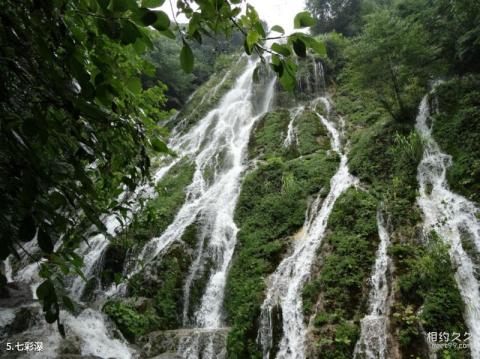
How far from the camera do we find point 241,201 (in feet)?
39.9

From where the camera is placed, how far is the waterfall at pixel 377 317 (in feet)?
18.8

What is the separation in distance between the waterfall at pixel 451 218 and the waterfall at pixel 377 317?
122cm

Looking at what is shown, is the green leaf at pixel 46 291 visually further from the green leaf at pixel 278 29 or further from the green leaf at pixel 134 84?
the green leaf at pixel 278 29

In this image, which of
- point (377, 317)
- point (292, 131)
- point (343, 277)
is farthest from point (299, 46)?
point (292, 131)

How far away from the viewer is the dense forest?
46.7 inches

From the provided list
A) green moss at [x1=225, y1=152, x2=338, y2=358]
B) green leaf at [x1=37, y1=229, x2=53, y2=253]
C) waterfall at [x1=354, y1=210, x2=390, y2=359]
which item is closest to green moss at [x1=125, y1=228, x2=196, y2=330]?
green moss at [x1=225, y1=152, x2=338, y2=358]

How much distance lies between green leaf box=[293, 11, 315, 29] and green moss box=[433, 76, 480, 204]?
26.8 ft

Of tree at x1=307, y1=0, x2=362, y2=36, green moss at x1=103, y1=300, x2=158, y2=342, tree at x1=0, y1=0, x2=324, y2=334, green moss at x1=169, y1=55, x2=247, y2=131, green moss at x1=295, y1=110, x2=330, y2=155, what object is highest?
tree at x1=307, y1=0, x2=362, y2=36

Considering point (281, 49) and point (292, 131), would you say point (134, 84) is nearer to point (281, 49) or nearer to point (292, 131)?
point (281, 49)

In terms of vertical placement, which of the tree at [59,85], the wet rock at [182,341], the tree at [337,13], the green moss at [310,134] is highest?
the tree at [337,13]

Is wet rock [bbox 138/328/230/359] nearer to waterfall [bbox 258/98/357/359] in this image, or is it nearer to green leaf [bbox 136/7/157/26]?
waterfall [bbox 258/98/357/359]

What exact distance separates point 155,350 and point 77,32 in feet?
23.3

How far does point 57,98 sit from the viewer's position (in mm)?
1208

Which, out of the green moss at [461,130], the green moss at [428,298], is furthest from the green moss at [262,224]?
the green moss at [461,130]
